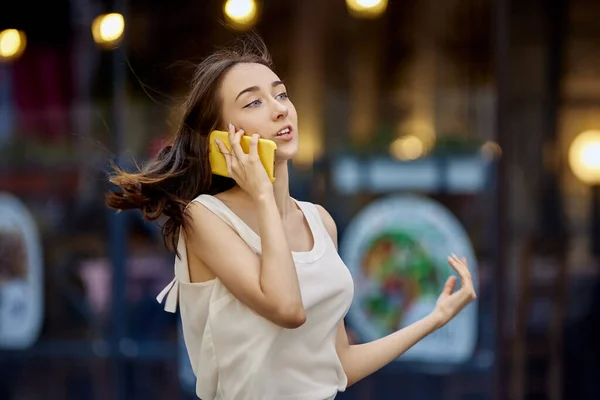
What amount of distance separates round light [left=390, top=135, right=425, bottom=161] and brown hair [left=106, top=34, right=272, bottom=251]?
10.8ft

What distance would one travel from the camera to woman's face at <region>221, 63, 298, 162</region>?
7.87ft

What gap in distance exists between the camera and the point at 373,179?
5.79 m

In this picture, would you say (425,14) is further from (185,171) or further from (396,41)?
(185,171)

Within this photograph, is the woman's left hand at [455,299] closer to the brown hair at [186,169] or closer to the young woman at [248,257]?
the young woman at [248,257]

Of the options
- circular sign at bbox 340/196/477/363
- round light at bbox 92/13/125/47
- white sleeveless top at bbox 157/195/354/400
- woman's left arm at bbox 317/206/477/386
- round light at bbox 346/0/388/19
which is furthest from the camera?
round light at bbox 92/13/125/47

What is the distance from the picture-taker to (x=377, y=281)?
572 centimetres

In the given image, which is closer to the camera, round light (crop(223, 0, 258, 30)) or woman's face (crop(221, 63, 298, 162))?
woman's face (crop(221, 63, 298, 162))

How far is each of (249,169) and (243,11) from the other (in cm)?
357

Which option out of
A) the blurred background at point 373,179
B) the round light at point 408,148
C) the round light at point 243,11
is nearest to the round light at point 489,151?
the blurred background at point 373,179

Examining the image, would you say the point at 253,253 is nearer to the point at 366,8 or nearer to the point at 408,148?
the point at 408,148

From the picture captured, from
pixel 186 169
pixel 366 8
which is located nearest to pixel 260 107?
pixel 186 169

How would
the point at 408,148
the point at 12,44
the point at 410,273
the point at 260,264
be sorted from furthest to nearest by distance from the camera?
the point at 12,44, the point at 408,148, the point at 410,273, the point at 260,264

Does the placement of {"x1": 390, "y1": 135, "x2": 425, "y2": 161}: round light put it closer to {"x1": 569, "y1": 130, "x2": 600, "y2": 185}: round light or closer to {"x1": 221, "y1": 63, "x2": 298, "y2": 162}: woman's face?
{"x1": 569, "y1": 130, "x2": 600, "y2": 185}: round light

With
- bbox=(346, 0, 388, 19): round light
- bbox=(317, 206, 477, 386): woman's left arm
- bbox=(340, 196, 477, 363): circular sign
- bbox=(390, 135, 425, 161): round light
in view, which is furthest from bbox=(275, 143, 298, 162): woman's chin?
bbox=(346, 0, 388, 19): round light
